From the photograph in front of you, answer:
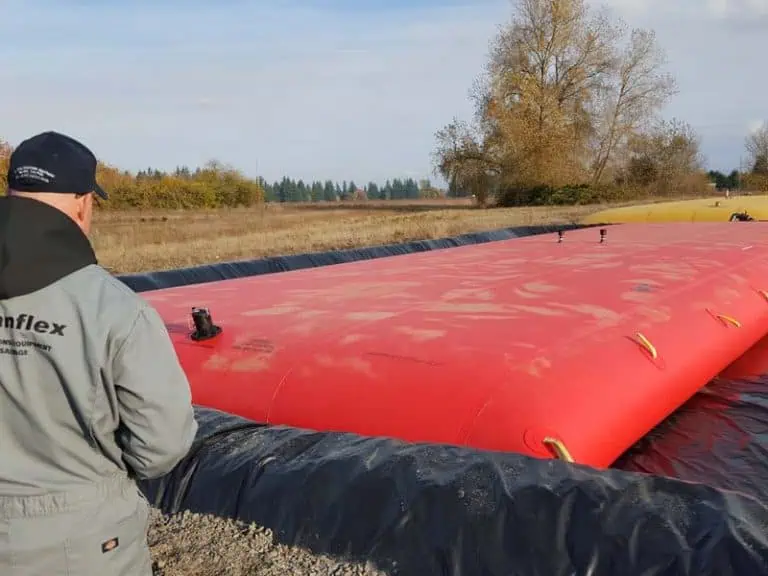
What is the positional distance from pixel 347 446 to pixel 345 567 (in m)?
0.40

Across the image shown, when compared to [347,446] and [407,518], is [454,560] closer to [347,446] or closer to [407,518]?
[407,518]

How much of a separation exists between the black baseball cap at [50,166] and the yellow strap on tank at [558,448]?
5.42 ft

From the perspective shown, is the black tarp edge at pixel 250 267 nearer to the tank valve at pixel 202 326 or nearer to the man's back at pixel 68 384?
the tank valve at pixel 202 326

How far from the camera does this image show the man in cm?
123

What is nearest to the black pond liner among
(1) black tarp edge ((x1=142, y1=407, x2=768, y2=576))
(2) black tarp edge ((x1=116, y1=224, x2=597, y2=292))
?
(1) black tarp edge ((x1=142, y1=407, x2=768, y2=576))

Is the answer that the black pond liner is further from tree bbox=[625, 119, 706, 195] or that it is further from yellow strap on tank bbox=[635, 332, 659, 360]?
tree bbox=[625, 119, 706, 195]

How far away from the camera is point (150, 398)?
4.11 feet

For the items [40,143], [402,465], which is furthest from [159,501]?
[40,143]

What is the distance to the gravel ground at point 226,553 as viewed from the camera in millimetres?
2035

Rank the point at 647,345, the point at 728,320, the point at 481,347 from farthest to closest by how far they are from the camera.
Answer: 1. the point at 728,320
2. the point at 647,345
3. the point at 481,347

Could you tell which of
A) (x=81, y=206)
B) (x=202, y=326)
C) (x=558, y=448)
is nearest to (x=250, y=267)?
(x=202, y=326)

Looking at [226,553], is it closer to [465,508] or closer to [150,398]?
[465,508]

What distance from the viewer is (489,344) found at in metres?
2.94

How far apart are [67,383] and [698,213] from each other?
33.1ft
